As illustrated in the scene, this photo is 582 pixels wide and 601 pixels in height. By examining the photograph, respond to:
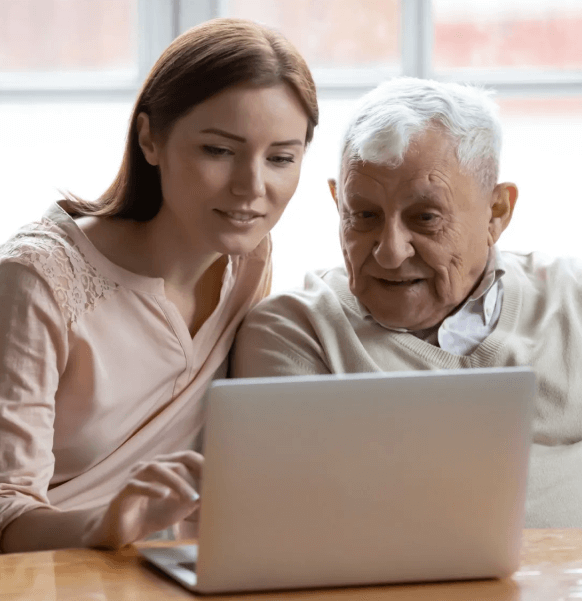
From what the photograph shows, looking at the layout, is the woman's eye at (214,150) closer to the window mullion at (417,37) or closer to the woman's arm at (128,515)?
the woman's arm at (128,515)

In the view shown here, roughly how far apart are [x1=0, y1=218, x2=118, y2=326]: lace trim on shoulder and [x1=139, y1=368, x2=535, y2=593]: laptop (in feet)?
2.19

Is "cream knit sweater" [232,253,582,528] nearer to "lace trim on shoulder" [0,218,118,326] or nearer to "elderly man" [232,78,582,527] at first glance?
"elderly man" [232,78,582,527]

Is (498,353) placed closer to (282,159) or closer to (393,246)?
(393,246)

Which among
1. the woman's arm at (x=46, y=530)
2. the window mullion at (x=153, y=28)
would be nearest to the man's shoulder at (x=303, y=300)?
the woman's arm at (x=46, y=530)

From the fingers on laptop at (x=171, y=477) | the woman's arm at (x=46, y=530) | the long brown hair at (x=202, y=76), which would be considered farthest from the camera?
the long brown hair at (x=202, y=76)

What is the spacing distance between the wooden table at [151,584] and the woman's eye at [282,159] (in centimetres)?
77

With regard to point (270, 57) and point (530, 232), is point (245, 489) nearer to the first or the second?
point (270, 57)

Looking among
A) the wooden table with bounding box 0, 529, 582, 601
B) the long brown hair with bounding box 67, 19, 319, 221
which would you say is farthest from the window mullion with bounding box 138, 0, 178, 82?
the wooden table with bounding box 0, 529, 582, 601

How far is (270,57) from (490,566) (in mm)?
961

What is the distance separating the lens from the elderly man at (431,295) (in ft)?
5.86

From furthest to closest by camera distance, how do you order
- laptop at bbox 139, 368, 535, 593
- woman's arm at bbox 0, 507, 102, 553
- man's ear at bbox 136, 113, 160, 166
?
man's ear at bbox 136, 113, 160, 166
woman's arm at bbox 0, 507, 102, 553
laptop at bbox 139, 368, 535, 593

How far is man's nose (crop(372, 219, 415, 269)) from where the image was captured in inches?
70.2

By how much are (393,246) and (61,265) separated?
1.96 ft

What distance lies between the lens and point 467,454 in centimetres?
111
